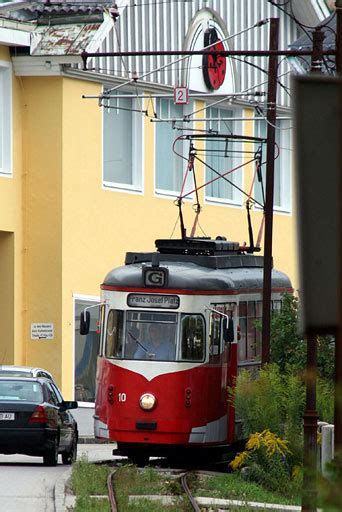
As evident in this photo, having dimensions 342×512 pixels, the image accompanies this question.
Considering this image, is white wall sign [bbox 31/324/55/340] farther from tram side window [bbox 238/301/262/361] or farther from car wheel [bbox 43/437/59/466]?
car wheel [bbox 43/437/59/466]

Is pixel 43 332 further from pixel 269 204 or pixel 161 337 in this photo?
pixel 161 337

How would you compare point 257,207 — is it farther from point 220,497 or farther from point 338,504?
point 338,504

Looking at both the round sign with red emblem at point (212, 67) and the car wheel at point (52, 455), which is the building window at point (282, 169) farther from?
the car wheel at point (52, 455)

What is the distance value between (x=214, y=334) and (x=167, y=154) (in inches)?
635

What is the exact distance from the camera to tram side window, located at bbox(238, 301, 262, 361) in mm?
25013

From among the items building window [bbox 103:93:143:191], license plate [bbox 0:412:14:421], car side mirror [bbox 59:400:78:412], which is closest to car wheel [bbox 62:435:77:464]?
car side mirror [bbox 59:400:78:412]

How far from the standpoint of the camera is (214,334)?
2375cm

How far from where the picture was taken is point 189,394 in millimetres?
23375

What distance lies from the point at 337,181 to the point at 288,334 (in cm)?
1990

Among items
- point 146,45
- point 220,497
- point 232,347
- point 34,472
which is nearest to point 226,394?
point 232,347

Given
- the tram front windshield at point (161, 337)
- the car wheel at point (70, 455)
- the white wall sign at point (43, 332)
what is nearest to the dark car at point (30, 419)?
the car wheel at point (70, 455)

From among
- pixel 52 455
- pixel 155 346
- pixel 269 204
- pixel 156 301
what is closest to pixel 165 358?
pixel 155 346

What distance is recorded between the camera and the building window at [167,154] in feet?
128

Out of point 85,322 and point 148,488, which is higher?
point 85,322
